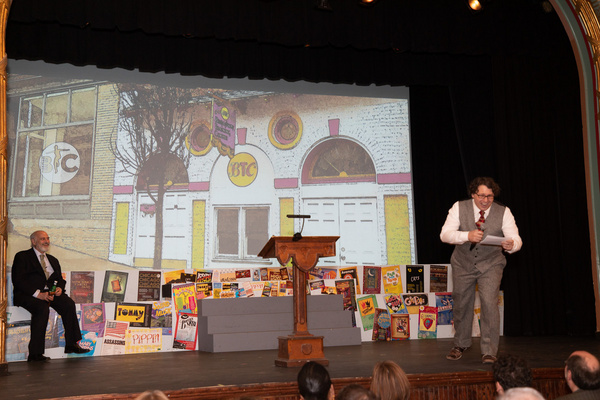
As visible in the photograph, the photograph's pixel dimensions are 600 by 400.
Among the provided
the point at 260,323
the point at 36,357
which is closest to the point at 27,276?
the point at 36,357

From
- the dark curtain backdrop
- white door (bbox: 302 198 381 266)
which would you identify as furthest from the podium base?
the dark curtain backdrop

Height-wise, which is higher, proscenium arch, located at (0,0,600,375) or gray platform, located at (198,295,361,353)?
proscenium arch, located at (0,0,600,375)

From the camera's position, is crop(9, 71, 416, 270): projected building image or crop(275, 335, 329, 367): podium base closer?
crop(275, 335, 329, 367): podium base

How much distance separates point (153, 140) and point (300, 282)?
116 inches

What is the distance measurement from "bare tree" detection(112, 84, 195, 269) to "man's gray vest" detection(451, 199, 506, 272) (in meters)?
3.43

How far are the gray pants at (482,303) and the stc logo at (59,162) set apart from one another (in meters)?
4.05

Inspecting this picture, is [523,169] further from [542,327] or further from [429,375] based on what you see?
[429,375]

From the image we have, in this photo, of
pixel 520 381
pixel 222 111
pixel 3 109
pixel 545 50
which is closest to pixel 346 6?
pixel 222 111

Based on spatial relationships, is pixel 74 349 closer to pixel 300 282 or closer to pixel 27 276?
pixel 27 276

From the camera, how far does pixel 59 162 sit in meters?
6.49

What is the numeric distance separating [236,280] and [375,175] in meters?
2.18

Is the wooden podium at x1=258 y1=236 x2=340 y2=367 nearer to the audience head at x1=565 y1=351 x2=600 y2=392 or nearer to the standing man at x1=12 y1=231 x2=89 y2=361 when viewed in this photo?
the standing man at x1=12 y1=231 x2=89 y2=361

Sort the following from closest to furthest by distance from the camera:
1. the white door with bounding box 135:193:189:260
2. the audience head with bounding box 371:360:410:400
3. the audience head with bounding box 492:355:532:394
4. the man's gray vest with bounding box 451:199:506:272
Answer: the audience head with bounding box 371:360:410:400 < the audience head with bounding box 492:355:532:394 < the man's gray vest with bounding box 451:199:506:272 < the white door with bounding box 135:193:189:260

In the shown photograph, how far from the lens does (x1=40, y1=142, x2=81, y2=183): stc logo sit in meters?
6.42
